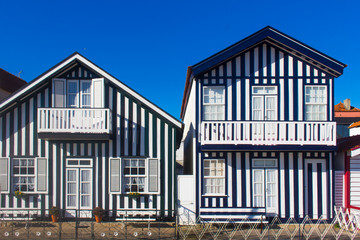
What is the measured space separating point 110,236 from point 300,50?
420 inches

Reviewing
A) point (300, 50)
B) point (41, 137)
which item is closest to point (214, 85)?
point (300, 50)

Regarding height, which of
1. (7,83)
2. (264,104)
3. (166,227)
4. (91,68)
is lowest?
(166,227)

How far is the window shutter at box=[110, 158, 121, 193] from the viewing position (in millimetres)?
13562

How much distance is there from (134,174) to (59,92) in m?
4.91

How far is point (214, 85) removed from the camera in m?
13.8

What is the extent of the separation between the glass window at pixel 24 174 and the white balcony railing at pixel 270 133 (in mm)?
7534

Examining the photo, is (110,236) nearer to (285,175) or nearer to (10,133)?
(10,133)

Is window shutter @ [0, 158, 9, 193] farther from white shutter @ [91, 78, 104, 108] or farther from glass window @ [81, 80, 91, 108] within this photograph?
white shutter @ [91, 78, 104, 108]

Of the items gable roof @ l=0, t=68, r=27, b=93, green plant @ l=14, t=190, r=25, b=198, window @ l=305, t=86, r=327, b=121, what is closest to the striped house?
green plant @ l=14, t=190, r=25, b=198

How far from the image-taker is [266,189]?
13.5 meters

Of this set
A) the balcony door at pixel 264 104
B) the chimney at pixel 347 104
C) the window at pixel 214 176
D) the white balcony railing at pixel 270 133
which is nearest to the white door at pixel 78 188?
the window at pixel 214 176

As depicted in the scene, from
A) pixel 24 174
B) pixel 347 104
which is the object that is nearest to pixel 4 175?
pixel 24 174

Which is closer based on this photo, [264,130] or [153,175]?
[264,130]

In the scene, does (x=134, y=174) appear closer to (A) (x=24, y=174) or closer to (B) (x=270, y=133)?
(A) (x=24, y=174)
